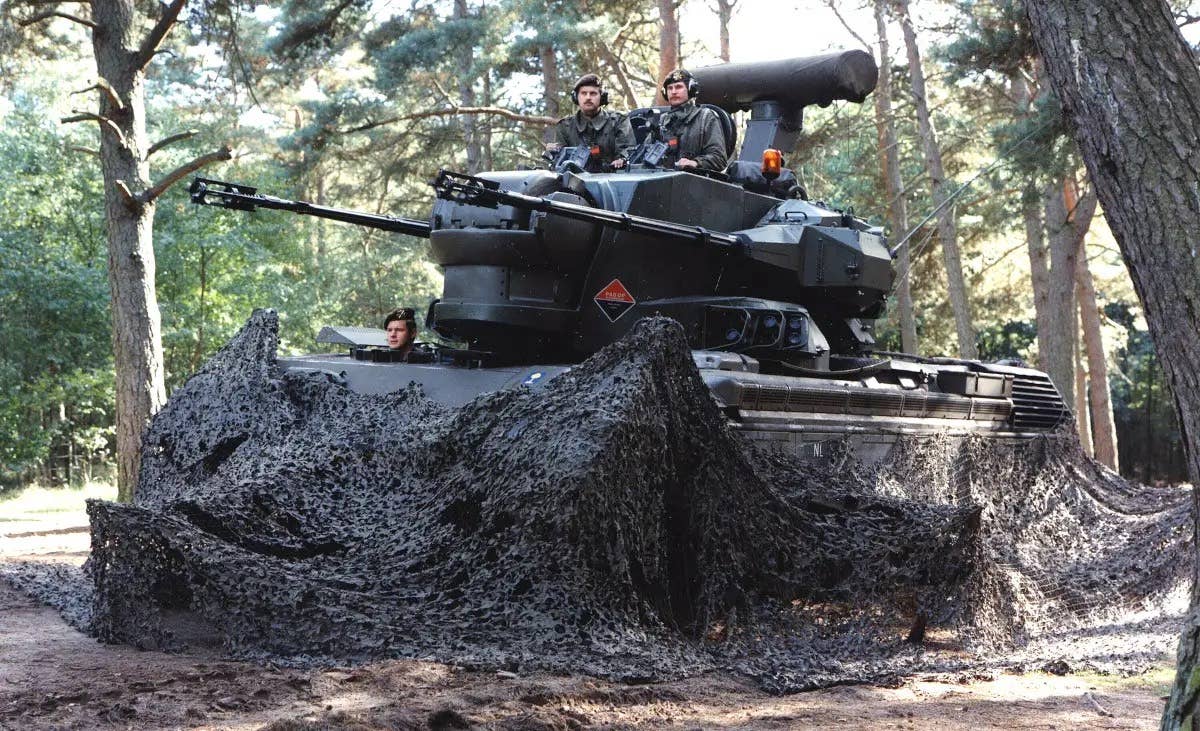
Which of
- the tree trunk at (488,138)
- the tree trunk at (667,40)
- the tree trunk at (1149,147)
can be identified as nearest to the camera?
the tree trunk at (1149,147)

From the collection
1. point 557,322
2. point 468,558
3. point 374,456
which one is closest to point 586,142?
point 557,322

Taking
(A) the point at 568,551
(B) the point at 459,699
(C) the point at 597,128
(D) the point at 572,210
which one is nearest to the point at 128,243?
(C) the point at 597,128

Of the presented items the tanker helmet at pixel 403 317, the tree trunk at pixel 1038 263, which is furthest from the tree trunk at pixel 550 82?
the tanker helmet at pixel 403 317

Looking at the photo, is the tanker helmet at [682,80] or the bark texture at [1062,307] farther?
the bark texture at [1062,307]

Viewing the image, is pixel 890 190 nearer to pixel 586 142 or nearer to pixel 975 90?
pixel 975 90

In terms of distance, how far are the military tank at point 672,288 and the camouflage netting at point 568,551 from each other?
831 mm

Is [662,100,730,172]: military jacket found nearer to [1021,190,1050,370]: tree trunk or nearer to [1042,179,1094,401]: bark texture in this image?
[1042,179,1094,401]: bark texture

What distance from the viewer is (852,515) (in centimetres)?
612

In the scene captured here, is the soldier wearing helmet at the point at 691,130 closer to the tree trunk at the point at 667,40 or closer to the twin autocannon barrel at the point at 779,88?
the twin autocannon barrel at the point at 779,88

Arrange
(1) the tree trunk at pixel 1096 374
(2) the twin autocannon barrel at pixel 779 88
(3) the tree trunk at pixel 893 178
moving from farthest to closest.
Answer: (1) the tree trunk at pixel 1096 374, (3) the tree trunk at pixel 893 178, (2) the twin autocannon barrel at pixel 779 88

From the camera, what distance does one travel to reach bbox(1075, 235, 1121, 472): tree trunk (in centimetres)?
2066

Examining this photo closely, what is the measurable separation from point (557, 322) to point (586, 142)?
1.75 metres

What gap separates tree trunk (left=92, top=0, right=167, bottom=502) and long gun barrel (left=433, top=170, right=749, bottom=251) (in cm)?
520

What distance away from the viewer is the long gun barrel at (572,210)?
6.57m
